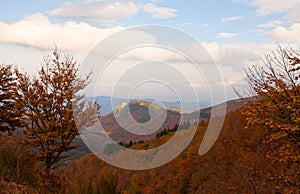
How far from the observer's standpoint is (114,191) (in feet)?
23.2

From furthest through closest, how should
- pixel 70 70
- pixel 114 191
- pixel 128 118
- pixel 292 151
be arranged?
pixel 70 70 → pixel 292 151 → pixel 128 118 → pixel 114 191

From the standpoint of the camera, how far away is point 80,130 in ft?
64.1

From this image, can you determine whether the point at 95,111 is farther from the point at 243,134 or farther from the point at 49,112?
the point at 243,134

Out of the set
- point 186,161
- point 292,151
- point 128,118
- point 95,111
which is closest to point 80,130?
point 95,111

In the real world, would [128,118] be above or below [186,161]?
above

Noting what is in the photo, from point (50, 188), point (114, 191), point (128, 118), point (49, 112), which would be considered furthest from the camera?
point (49, 112)

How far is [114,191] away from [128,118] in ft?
28.0

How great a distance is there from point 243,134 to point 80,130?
72761mm

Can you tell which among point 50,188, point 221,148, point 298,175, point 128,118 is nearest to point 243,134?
point 221,148

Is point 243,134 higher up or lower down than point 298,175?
lower down

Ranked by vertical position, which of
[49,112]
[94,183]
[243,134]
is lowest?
Result: [243,134]

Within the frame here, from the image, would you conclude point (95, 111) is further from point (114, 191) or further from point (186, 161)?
point (186, 161)

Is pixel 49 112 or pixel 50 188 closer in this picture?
pixel 50 188

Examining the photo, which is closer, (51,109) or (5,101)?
(51,109)
